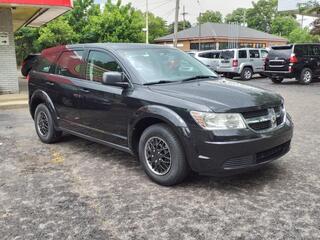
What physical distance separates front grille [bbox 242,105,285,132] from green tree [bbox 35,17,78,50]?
2740 cm

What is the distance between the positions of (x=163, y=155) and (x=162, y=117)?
1.51 feet

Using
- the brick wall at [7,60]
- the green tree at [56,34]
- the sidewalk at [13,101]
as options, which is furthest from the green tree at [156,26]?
the sidewalk at [13,101]

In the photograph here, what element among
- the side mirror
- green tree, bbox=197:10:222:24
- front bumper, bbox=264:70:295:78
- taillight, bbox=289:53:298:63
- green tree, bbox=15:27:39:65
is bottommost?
front bumper, bbox=264:70:295:78

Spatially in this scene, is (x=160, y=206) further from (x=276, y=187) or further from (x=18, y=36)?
(x=18, y=36)

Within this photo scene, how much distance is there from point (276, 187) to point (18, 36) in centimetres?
3132

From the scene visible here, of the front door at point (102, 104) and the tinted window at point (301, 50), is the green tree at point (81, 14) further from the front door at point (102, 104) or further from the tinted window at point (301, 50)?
the front door at point (102, 104)

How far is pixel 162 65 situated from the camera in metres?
5.45

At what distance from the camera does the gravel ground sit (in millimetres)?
3631

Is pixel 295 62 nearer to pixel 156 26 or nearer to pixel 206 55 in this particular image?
pixel 206 55

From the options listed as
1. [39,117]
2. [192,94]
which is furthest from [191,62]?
[39,117]

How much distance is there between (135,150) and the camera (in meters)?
5.10

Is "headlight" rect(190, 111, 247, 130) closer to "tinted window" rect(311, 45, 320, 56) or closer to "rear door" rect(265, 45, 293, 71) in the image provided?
"rear door" rect(265, 45, 293, 71)

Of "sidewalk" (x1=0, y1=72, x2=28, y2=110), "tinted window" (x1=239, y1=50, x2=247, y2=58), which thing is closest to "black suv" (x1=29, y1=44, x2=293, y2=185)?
"sidewalk" (x1=0, y1=72, x2=28, y2=110)

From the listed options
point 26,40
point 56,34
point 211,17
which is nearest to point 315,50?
point 56,34
